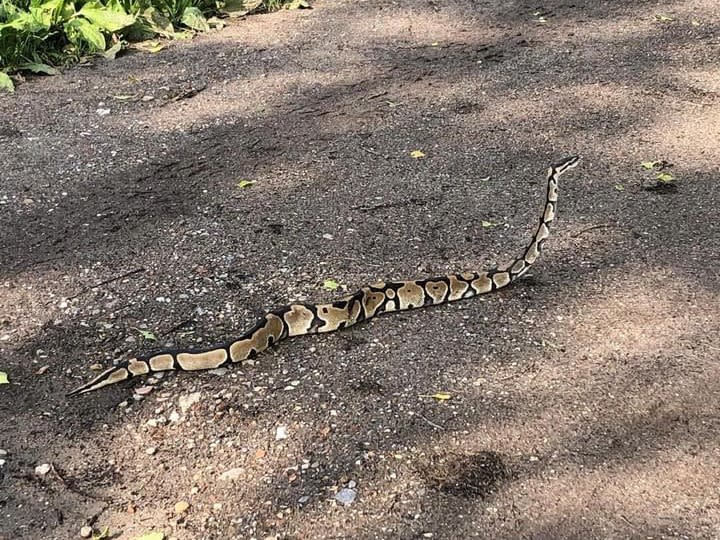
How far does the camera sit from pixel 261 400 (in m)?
4.95

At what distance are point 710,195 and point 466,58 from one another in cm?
363

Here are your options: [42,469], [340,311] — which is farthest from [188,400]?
[340,311]

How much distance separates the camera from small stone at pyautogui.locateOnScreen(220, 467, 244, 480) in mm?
4402

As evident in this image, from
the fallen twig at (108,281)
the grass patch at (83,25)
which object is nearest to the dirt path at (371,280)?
the fallen twig at (108,281)

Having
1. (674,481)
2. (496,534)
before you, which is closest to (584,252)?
(674,481)

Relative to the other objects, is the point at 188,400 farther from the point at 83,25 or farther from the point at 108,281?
the point at 83,25

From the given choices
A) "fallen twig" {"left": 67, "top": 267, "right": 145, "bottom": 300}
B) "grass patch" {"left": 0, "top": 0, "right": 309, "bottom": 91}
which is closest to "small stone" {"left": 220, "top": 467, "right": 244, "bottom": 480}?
"fallen twig" {"left": 67, "top": 267, "right": 145, "bottom": 300}

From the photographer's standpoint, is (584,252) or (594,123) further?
(594,123)

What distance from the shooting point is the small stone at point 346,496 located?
4.25 meters

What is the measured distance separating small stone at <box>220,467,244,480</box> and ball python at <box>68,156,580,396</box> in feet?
2.88

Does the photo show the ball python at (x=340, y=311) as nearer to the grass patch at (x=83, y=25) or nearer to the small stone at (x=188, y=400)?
the small stone at (x=188, y=400)

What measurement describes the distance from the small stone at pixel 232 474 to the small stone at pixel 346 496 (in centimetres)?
51

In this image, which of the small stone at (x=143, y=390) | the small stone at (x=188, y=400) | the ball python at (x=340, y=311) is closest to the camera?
the small stone at (x=188, y=400)

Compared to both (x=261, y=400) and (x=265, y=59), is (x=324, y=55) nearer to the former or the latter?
(x=265, y=59)
